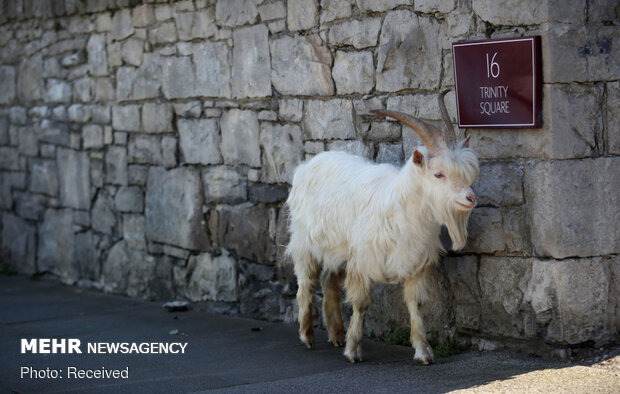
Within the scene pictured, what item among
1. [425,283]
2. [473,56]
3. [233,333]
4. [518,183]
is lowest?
[233,333]

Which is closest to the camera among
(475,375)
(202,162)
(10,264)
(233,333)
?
(475,375)

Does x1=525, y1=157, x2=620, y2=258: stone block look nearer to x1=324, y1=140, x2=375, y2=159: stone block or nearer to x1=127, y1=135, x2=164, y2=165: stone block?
x1=324, y1=140, x2=375, y2=159: stone block

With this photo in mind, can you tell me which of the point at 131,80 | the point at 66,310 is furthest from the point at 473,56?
the point at 66,310

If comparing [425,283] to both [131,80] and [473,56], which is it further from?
[131,80]

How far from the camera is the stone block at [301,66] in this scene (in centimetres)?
686

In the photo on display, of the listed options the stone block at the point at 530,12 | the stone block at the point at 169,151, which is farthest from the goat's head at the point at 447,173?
the stone block at the point at 169,151

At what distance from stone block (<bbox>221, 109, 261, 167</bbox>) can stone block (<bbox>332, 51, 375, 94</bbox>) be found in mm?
1096

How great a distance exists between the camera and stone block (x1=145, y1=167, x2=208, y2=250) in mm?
8258

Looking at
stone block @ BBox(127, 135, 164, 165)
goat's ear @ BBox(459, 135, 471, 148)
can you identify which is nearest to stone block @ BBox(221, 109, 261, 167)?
stone block @ BBox(127, 135, 164, 165)

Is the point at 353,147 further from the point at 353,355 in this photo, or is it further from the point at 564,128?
the point at 564,128

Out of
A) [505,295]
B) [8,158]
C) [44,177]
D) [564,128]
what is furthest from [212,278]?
[8,158]

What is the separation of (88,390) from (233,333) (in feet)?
6.10

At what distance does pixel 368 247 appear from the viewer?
5.72 meters

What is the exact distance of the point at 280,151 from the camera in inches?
289
